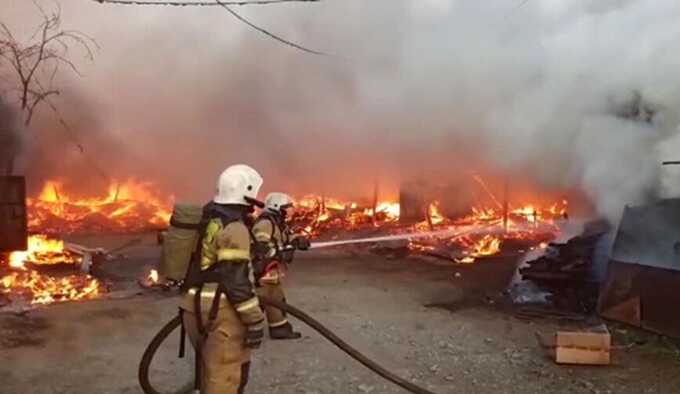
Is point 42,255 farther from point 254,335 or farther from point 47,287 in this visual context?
point 254,335

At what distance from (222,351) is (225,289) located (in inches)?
18.4

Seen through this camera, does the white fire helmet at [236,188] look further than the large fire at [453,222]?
No

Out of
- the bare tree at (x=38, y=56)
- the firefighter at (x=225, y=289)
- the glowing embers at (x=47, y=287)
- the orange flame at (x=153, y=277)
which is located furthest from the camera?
the bare tree at (x=38, y=56)

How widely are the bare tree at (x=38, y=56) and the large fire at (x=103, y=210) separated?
6.02 ft

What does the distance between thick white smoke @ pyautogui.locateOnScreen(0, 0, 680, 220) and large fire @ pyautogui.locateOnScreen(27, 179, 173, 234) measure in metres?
0.70

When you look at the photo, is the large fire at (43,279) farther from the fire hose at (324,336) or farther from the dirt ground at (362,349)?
the fire hose at (324,336)

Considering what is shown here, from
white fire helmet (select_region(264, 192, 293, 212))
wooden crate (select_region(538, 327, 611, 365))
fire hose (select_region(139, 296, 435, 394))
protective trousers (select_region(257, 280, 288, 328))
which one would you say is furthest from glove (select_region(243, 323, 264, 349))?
wooden crate (select_region(538, 327, 611, 365))

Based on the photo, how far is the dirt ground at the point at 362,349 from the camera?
6.00 m

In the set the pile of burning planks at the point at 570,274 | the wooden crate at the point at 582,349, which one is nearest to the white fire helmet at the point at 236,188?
the wooden crate at the point at 582,349

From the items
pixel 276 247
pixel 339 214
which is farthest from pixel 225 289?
pixel 339 214

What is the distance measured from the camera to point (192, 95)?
17.4 meters

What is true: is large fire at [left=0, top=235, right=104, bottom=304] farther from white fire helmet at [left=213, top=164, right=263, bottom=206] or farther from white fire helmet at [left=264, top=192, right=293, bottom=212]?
white fire helmet at [left=213, top=164, right=263, bottom=206]

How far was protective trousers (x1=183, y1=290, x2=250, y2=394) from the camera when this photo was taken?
14.6ft

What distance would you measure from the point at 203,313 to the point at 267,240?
239 centimetres
